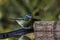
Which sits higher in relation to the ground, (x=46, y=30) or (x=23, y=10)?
(x=23, y=10)

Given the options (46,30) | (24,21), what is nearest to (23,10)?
(24,21)

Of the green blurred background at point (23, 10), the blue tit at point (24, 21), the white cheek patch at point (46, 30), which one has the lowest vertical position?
the white cheek patch at point (46, 30)

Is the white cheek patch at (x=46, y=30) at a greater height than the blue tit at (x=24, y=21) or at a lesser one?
lesser

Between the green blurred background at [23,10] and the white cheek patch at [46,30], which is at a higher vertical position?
the green blurred background at [23,10]

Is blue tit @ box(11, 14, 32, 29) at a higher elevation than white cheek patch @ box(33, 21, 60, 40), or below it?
higher

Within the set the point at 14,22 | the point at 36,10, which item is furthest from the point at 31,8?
the point at 14,22

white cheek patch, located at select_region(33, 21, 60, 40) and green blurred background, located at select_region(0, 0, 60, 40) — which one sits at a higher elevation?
green blurred background, located at select_region(0, 0, 60, 40)

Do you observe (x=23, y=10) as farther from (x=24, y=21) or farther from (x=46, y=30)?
(x=46, y=30)

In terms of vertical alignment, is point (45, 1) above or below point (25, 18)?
above

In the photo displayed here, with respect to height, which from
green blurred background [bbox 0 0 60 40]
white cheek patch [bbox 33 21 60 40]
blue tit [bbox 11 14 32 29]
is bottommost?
white cheek patch [bbox 33 21 60 40]

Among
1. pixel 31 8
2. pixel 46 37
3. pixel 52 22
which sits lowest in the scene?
pixel 46 37

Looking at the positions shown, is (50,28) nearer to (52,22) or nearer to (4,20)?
(52,22)
